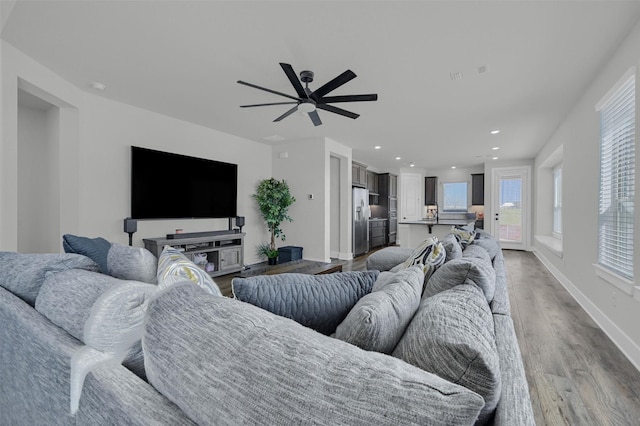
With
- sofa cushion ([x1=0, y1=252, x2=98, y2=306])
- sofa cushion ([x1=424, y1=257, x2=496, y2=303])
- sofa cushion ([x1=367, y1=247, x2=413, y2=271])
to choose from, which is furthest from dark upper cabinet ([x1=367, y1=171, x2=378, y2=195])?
sofa cushion ([x1=0, y1=252, x2=98, y2=306])

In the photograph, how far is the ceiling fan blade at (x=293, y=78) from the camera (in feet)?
7.91

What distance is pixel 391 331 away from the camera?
2.71 feet

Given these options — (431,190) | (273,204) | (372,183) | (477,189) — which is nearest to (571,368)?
(273,204)

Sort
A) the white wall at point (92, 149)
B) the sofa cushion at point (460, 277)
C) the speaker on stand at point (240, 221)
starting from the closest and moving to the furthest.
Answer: the sofa cushion at point (460, 277) < the white wall at point (92, 149) < the speaker on stand at point (240, 221)

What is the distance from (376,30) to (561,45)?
5.25 ft

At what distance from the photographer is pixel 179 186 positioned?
449 cm

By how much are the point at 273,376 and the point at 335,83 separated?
2605 mm

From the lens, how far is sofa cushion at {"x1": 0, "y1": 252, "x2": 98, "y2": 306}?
121 cm

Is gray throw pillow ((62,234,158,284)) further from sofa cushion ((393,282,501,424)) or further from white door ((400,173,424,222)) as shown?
white door ((400,173,424,222))

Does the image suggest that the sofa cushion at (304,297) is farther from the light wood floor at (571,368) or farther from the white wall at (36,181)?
the white wall at (36,181)

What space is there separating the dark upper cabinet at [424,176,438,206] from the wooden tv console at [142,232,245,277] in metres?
6.82

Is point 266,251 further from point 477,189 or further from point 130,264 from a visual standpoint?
point 477,189

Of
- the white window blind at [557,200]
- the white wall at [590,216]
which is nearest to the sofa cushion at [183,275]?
the white wall at [590,216]

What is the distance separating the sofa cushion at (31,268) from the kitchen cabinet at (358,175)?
232 inches
